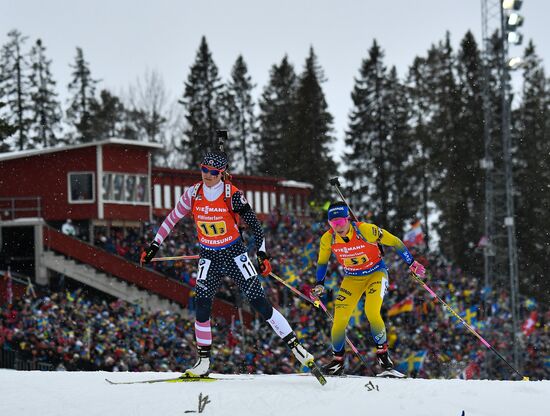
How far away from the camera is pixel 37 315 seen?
17531mm

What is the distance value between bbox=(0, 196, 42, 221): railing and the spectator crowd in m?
4.21

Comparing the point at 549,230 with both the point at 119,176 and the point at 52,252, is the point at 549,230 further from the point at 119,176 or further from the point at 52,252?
the point at 52,252

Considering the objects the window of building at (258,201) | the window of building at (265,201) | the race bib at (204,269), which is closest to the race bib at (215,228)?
the race bib at (204,269)

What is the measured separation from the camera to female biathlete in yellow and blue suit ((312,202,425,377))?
9.34 metres

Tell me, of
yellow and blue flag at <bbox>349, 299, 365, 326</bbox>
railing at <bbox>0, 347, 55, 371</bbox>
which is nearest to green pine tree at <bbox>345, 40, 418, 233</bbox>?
yellow and blue flag at <bbox>349, 299, 365, 326</bbox>

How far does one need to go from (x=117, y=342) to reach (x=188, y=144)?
31.6 meters

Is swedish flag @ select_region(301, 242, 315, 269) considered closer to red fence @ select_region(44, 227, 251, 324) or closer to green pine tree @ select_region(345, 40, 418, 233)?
red fence @ select_region(44, 227, 251, 324)

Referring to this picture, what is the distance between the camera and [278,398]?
23.7 ft

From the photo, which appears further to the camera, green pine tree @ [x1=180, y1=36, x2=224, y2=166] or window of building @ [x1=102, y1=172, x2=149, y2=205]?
green pine tree @ [x1=180, y1=36, x2=224, y2=166]

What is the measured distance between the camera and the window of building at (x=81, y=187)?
1202 inches

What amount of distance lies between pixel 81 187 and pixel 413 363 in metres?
15.5

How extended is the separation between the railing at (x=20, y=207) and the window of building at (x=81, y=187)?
3.94 feet

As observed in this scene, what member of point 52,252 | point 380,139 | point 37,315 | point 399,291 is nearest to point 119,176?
point 52,252

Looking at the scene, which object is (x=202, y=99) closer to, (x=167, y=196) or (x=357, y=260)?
(x=167, y=196)
